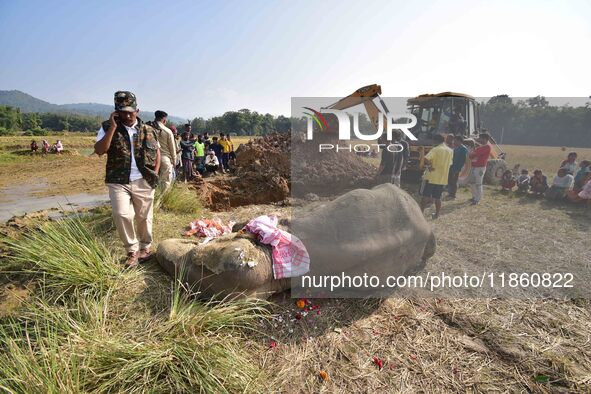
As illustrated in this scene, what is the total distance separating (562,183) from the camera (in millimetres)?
3957

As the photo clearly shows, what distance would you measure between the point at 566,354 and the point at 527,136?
2563mm

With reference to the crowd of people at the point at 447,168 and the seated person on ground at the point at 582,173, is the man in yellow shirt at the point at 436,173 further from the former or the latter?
the seated person on ground at the point at 582,173

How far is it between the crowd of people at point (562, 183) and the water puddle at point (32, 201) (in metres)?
7.77

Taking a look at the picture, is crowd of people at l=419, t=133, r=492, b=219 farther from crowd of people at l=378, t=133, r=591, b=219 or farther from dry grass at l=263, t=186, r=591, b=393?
dry grass at l=263, t=186, r=591, b=393

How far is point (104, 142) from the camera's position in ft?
9.08

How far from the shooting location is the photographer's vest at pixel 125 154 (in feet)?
9.49

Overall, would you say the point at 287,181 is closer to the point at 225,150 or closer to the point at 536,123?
the point at 225,150

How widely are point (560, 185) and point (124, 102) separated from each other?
513 cm

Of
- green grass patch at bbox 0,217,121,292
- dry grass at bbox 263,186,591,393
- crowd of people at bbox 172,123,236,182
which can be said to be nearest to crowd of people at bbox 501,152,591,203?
dry grass at bbox 263,186,591,393

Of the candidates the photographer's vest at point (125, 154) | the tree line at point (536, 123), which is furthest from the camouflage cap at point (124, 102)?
the tree line at point (536, 123)

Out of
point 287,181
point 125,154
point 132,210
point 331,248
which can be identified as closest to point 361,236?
point 331,248

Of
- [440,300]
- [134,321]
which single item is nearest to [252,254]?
[134,321]

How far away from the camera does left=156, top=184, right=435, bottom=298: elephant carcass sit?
2.65 metres

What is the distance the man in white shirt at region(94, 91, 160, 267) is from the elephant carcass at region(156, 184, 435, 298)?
379mm
